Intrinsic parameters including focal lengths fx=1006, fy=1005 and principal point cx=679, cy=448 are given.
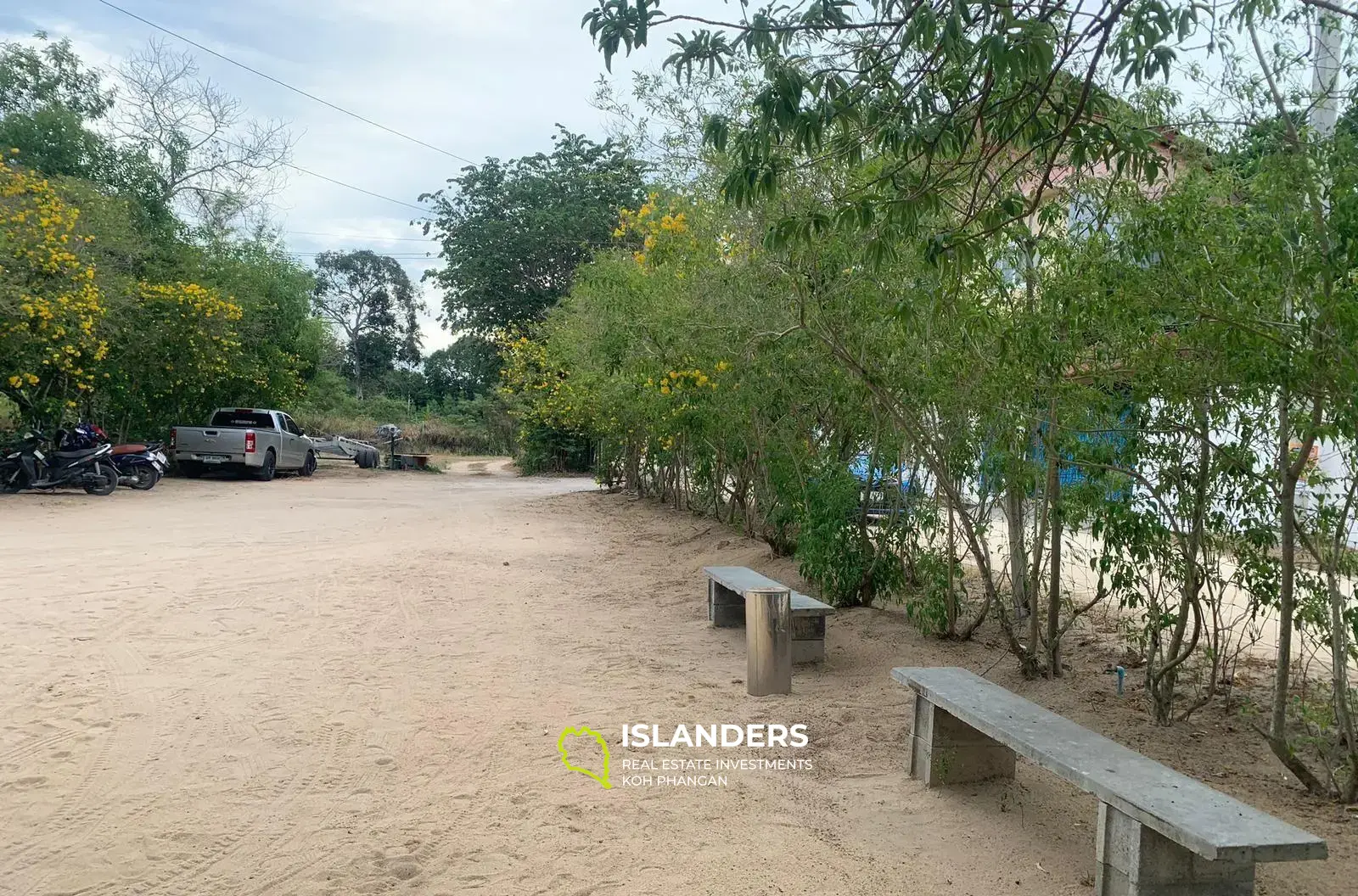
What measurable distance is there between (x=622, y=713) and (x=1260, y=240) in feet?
12.1

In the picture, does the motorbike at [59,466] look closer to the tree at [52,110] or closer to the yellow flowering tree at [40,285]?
the yellow flowering tree at [40,285]

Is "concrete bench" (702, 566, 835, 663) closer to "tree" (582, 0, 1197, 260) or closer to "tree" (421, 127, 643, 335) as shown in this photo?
"tree" (582, 0, 1197, 260)

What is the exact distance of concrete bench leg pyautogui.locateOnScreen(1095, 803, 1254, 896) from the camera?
3012 mm

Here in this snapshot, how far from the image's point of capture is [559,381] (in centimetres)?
1942

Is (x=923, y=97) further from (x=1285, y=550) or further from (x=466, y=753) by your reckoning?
(x=466, y=753)

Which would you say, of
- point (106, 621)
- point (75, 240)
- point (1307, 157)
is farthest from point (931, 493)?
point (75, 240)

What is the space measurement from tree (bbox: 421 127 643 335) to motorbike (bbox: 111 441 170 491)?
1206 cm

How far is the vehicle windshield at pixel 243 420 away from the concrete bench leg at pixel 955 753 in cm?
2093

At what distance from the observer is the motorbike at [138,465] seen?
58.5ft

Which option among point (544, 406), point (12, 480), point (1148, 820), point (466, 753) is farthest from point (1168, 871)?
point (544, 406)

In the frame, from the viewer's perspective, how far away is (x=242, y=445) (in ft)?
70.4

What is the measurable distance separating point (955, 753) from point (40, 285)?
52.0 ft

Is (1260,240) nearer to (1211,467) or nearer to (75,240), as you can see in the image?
(1211,467)

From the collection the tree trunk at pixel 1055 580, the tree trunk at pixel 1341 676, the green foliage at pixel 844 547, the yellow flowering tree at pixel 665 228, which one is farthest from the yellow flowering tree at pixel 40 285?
the tree trunk at pixel 1341 676
